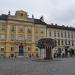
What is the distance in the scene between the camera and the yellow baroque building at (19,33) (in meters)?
74.9

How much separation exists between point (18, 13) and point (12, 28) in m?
5.94

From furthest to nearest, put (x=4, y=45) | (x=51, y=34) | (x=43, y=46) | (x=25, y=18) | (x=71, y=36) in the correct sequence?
(x=71, y=36), (x=51, y=34), (x=25, y=18), (x=4, y=45), (x=43, y=46)

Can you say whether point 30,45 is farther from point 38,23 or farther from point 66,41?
point 66,41

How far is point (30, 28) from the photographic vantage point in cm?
8031

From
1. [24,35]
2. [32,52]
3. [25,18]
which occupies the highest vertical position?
[25,18]

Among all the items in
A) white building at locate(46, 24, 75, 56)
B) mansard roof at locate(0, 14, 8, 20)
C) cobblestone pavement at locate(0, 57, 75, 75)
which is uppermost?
mansard roof at locate(0, 14, 8, 20)

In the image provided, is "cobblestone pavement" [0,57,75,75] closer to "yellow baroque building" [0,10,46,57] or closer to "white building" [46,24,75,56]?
"yellow baroque building" [0,10,46,57]

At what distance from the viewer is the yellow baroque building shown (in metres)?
74.9

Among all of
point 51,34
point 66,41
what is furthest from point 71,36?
point 51,34

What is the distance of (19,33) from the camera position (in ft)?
256

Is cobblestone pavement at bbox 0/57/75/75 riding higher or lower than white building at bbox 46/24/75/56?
lower

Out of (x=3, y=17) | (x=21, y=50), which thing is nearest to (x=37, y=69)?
(x=3, y=17)

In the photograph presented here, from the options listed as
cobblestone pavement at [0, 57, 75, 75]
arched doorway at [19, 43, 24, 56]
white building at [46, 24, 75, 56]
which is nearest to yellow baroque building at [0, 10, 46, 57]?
arched doorway at [19, 43, 24, 56]

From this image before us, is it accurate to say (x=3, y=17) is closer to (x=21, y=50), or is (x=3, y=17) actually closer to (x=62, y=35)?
(x=21, y=50)
